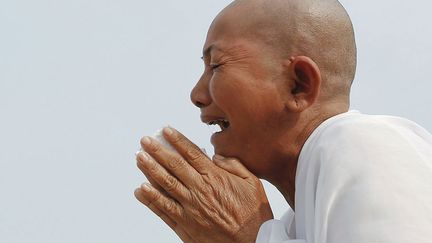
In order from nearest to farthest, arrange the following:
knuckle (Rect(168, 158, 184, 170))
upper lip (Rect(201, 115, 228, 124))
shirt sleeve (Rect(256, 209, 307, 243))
A: shirt sleeve (Rect(256, 209, 307, 243)) → knuckle (Rect(168, 158, 184, 170)) → upper lip (Rect(201, 115, 228, 124))

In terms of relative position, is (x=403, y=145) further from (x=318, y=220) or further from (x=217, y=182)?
(x=217, y=182)

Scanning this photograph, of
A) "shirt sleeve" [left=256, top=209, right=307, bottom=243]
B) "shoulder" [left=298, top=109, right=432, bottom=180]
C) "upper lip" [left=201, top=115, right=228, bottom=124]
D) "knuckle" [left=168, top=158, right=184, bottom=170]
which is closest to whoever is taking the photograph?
"shoulder" [left=298, top=109, right=432, bottom=180]

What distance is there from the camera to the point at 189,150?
4535mm

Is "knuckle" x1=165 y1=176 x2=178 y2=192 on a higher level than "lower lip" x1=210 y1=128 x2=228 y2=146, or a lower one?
lower

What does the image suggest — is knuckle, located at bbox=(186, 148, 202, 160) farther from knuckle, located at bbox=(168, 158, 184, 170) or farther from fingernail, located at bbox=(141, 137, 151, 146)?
fingernail, located at bbox=(141, 137, 151, 146)

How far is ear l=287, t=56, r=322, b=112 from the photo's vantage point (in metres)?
4.40

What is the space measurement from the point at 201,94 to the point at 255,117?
16.4 inches

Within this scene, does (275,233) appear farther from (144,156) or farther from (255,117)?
(144,156)

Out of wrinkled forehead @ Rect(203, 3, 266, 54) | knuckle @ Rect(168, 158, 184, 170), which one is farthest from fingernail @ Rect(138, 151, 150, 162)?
wrinkled forehead @ Rect(203, 3, 266, 54)

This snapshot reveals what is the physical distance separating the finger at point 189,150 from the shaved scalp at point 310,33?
0.70m

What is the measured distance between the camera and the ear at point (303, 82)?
173 inches

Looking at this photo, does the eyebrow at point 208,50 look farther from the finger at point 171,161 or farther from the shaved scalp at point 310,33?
the finger at point 171,161

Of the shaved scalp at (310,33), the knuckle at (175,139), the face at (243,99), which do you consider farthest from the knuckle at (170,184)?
the shaved scalp at (310,33)

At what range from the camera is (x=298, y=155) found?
14.4 feet
